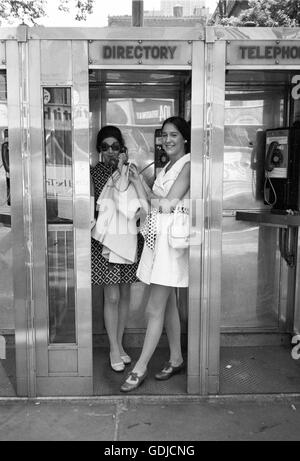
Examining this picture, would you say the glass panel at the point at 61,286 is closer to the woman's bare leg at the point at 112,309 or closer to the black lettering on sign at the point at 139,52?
the woman's bare leg at the point at 112,309

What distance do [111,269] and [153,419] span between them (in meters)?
1.10

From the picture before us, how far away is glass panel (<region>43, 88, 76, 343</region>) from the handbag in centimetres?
67

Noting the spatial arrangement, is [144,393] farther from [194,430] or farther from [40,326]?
[40,326]

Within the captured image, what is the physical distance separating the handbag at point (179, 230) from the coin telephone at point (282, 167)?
1131mm

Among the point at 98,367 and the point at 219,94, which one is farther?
the point at 98,367

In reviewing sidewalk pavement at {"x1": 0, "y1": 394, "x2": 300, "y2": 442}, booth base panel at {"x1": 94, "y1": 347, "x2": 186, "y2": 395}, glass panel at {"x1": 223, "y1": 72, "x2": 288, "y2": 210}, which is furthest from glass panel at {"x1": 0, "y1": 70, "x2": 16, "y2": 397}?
glass panel at {"x1": 223, "y1": 72, "x2": 288, "y2": 210}

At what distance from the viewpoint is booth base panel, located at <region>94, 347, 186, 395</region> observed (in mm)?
3494

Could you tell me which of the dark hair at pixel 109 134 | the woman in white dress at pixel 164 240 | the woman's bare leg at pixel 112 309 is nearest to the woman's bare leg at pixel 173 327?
the woman in white dress at pixel 164 240

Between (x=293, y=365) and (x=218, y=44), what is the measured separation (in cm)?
248

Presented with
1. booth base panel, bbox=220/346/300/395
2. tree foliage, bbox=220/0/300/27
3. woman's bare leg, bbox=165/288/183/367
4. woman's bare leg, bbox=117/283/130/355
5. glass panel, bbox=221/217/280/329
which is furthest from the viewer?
tree foliage, bbox=220/0/300/27

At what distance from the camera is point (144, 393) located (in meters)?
3.47

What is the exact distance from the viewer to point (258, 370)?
3873mm

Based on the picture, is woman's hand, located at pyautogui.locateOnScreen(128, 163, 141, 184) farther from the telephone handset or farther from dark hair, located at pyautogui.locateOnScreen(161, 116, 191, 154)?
the telephone handset

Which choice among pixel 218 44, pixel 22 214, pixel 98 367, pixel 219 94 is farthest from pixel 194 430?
pixel 218 44
